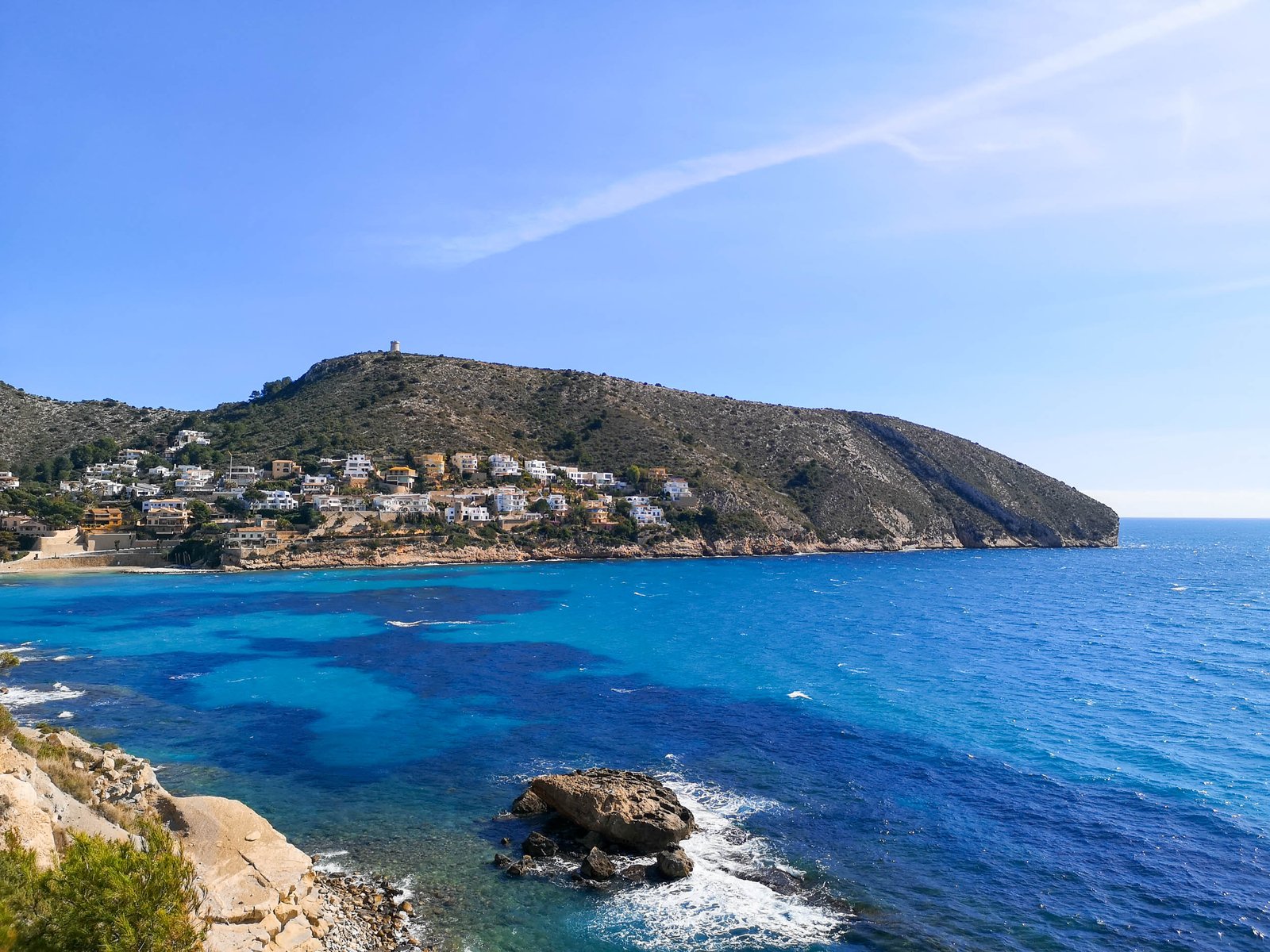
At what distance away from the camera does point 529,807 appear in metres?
22.2

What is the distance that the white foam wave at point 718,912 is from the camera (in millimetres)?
15875

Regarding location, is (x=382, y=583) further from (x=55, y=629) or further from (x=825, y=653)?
(x=825, y=653)

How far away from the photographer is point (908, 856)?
65.1 ft

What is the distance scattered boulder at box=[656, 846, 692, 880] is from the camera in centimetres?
1844

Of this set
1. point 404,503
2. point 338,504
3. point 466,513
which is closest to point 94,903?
point 338,504

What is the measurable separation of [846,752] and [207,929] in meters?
22.7

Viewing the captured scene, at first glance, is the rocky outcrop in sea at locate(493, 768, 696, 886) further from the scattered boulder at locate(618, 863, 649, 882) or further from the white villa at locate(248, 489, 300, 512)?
the white villa at locate(248, 489, 300, 512)

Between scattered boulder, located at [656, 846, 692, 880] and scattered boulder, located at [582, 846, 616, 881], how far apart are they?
4.15ft

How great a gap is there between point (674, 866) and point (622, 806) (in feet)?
8.18

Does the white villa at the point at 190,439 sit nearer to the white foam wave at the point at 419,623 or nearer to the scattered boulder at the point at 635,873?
the white foam wave at the point at 419,623

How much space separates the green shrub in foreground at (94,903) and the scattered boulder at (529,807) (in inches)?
491

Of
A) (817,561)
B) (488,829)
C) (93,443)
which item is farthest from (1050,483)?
(93,443)

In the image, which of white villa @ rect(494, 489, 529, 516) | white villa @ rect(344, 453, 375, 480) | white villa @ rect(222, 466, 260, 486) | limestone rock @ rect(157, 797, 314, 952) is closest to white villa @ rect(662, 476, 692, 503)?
white villa @ rect(494, 489, 529, 516)

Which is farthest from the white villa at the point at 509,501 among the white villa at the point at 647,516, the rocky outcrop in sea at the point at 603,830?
the rocky outcrop in sea at the point at 603,830
